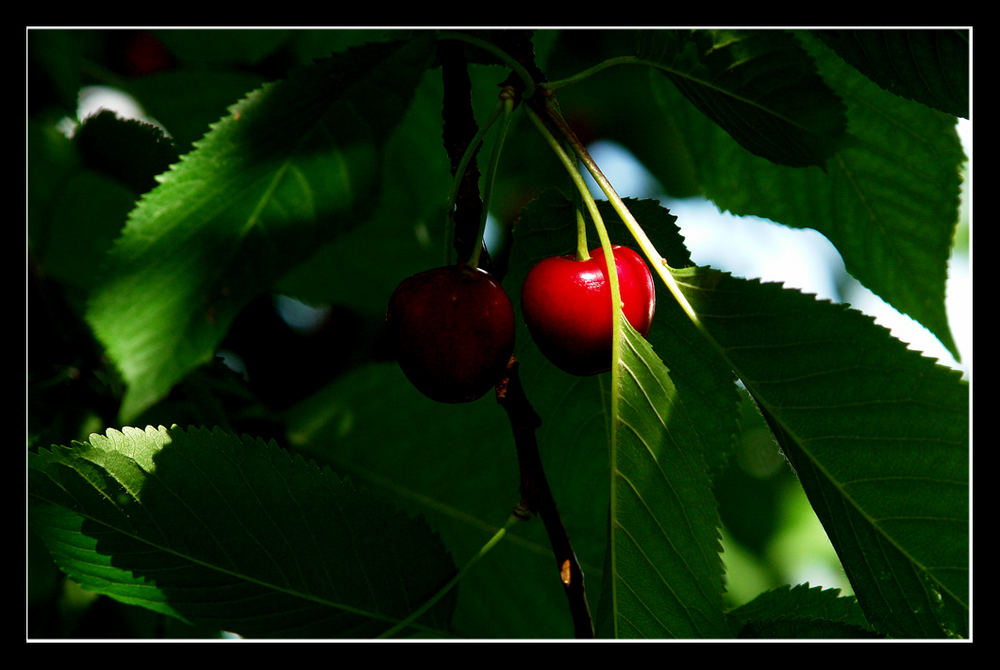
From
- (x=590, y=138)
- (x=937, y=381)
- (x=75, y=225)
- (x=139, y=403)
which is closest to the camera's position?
(x=139, y=403)

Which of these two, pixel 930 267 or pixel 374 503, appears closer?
pixel 374 503

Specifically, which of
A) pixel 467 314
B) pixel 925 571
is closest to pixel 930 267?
pixel 925 571

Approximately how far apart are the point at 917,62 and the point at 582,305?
14.2 inches

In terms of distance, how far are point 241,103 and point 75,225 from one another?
0.72 meters

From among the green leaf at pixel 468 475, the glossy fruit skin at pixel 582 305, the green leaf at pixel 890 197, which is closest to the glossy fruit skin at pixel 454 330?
the glossy fruit skin at pixel 582 305

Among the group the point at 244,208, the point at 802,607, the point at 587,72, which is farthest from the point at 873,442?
the point at 244,208

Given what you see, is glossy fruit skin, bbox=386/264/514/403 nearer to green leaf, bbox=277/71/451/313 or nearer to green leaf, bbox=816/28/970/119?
green leaf, bbox=816/28/970/119

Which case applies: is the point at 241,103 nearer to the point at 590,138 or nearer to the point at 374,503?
the point at 374,503

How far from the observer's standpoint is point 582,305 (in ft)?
2.63

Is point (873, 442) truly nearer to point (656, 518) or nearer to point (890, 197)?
point (656, 518)

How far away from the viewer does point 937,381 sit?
2.80 feet

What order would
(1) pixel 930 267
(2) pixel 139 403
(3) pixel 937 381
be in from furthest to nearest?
(1) pixel 930 267 → (3) pixel 937 381 → (2) pixel 139 403

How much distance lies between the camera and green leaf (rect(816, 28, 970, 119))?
817 mm

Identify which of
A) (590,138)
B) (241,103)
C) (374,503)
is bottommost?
(374,503)
